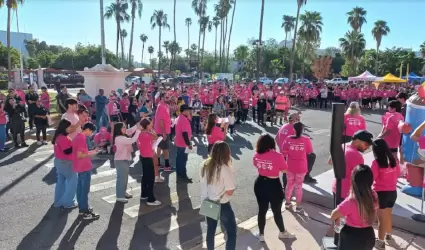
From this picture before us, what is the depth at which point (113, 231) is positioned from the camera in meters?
5.36

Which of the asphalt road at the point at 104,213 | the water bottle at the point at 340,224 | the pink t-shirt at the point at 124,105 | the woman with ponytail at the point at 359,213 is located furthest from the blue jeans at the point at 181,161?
the pink t-shirt at the point at 124,105

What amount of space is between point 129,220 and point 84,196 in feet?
2.80

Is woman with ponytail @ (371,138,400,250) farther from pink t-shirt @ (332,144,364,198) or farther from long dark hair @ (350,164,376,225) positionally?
long dark hair @ (350,164,376,225)

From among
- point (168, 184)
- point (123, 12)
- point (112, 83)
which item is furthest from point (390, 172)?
point (123, 12)

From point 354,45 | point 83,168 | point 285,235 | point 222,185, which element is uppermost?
point 354,45

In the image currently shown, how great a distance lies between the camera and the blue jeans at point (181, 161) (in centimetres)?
764

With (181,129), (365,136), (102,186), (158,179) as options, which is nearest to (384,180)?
(365,136)

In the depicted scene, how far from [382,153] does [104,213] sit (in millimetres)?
4520

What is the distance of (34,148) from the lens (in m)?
10.7

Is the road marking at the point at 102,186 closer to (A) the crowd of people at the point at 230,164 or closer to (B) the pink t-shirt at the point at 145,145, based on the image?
(A) the crowd of people at the point at 230,164

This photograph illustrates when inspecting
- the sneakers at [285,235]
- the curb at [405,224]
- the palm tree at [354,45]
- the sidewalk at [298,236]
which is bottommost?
the sidewalk at [298,236]

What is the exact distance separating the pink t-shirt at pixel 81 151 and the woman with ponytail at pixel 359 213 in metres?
4.00

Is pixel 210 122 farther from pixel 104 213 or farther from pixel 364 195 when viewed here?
pixel 364 195

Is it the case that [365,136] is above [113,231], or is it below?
above
